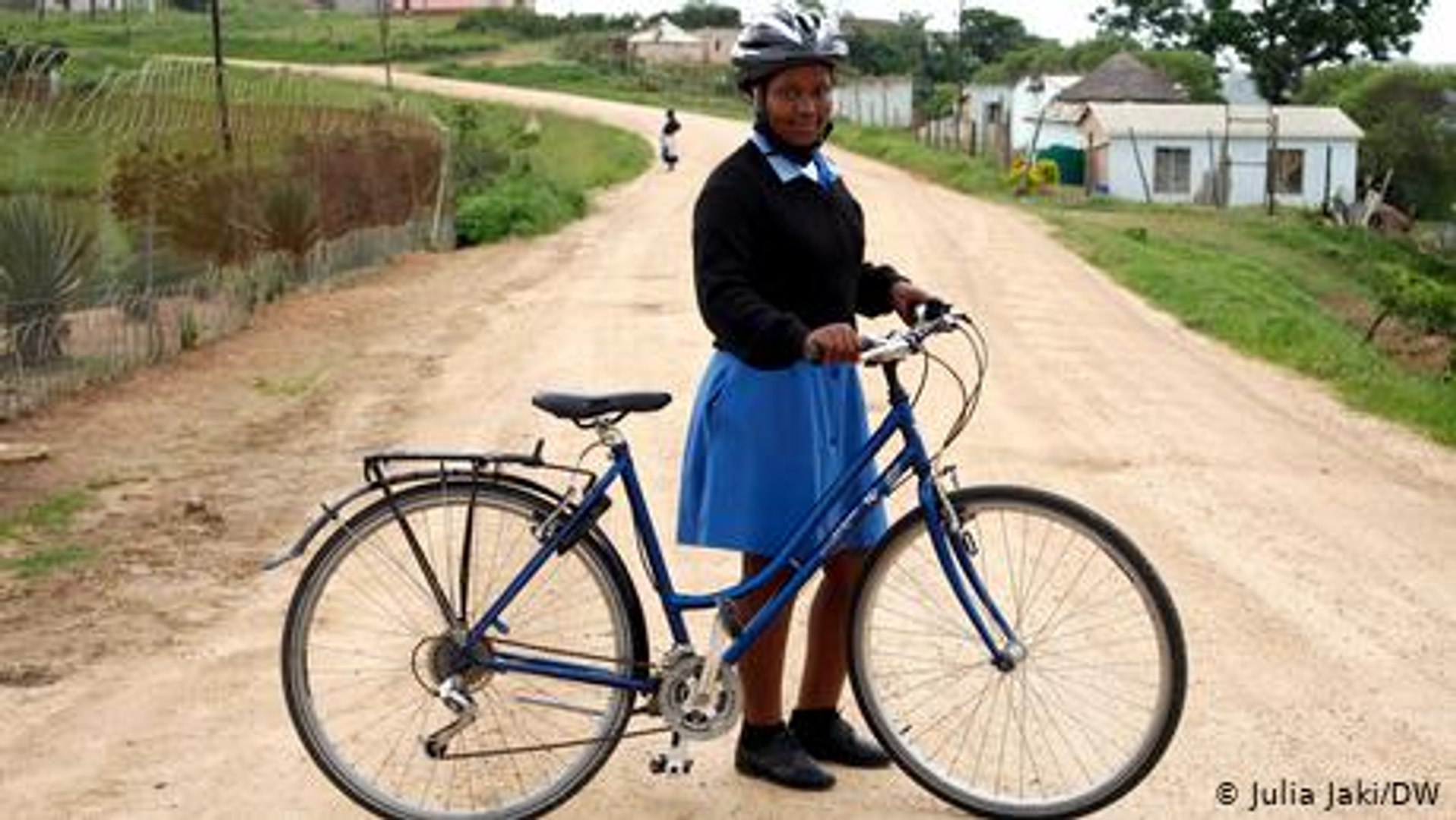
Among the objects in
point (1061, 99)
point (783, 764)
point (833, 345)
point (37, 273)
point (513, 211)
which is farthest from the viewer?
point (1061, 99)

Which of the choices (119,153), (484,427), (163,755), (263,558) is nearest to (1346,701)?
(163,755)

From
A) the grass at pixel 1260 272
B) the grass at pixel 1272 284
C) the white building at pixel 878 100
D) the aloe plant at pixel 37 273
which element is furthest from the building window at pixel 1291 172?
the aloe plant at pixel 37 273

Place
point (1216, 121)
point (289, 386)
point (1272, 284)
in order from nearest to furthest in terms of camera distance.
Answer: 1. point (289, 386)
2. point (1272, 284)
3. point (1216, 121)

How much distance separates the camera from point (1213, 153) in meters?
40.2

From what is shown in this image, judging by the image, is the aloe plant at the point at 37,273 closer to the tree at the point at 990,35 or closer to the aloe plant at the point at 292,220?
the aloe plant at the point at 292,220

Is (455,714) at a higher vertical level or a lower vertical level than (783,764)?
higher

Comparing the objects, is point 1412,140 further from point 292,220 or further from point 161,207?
point 161,207

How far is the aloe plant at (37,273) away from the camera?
981 centimetres

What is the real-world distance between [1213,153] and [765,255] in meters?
37.9

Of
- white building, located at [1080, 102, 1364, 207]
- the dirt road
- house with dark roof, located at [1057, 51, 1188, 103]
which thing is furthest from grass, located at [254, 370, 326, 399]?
house with dark roof, located at [1057, 51, 1188, 103]

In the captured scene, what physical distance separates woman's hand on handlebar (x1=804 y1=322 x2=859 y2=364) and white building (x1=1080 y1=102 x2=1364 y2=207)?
36146 mm

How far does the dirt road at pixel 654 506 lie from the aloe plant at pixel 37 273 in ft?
1.51

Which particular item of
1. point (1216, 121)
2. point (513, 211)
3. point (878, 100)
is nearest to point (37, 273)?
point (513, 211)

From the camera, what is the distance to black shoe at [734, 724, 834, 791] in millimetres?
4375
